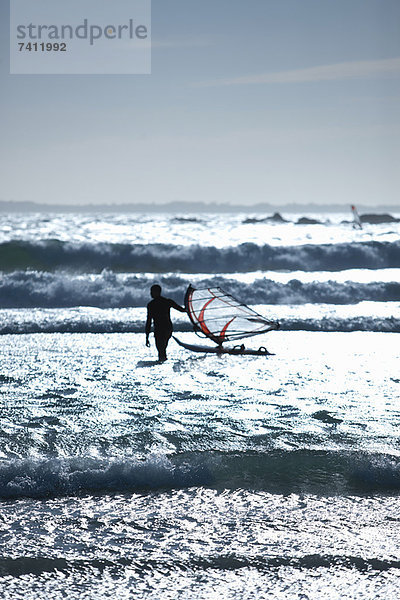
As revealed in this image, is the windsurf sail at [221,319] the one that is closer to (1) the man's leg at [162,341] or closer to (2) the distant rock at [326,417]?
(1) the man's leg at [162,341]

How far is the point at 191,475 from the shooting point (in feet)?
20.5

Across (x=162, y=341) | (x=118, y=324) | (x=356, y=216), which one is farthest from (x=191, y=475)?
(x=356, y=216)

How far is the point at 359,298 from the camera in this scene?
23234 millimetres

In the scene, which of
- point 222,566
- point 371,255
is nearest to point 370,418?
point 222,566

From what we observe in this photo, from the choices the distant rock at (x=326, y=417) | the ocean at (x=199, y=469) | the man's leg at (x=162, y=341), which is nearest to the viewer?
the ocean at (x=199, y=469)

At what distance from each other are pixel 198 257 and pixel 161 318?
26.6 metres

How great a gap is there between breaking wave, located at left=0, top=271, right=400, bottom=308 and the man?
10168mm

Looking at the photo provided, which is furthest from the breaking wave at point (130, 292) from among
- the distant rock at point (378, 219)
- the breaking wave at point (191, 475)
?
the distant rock at point (378, 219)

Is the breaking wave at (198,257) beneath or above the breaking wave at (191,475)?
above

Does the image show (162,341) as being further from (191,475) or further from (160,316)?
(191,475)

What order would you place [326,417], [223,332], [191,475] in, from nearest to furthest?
[191,475] < [326,417] < [223,332]

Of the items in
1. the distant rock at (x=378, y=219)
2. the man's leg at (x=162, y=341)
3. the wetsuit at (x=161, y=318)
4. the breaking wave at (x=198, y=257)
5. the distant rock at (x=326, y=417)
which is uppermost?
the distant rock at (x=378, y=219)

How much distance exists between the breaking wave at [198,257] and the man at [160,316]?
24.4 m

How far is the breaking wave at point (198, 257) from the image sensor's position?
36.7 m
